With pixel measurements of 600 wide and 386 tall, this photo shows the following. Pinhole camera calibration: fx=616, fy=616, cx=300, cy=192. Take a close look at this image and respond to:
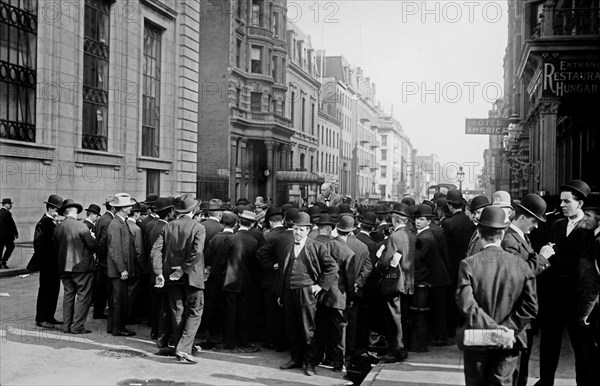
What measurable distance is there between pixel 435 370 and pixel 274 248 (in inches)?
115

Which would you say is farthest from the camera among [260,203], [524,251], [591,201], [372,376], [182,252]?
[260,203]

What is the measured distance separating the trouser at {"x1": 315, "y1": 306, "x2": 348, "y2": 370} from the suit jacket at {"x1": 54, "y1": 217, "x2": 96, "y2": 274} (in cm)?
419

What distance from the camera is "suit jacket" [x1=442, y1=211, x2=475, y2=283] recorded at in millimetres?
10212

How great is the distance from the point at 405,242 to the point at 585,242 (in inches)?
101

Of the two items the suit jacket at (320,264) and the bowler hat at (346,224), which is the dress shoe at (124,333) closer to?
the suit jacket at (320,264)

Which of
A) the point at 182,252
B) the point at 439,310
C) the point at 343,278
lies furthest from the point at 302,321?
the point at 439,310

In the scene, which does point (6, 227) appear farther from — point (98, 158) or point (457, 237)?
point (457, 237)

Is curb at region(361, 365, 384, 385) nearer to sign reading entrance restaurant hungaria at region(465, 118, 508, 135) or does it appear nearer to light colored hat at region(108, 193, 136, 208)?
light colored hat at region(108, 193, 136, 208)

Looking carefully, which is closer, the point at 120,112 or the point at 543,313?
the point at 543,313

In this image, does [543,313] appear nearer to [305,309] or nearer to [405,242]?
[405,242]

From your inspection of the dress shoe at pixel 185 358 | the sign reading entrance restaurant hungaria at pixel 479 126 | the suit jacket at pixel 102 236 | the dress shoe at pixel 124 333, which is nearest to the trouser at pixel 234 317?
the dress shoe at pixel 185 358

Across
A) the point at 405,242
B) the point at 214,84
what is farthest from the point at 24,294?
the point at 214,84

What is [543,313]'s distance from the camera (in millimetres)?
7023

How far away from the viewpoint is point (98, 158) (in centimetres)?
2319
